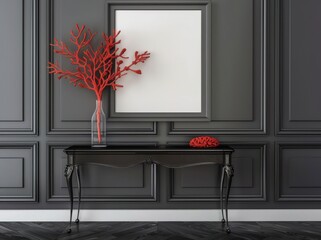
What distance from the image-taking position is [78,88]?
271 centimetres

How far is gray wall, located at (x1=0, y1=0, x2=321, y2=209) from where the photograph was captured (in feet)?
8.84

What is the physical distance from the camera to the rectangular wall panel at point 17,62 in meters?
2.69

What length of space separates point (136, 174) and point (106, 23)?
117cm

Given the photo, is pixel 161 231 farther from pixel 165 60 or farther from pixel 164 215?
pixel 165 60

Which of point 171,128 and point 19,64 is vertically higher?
point 19,64

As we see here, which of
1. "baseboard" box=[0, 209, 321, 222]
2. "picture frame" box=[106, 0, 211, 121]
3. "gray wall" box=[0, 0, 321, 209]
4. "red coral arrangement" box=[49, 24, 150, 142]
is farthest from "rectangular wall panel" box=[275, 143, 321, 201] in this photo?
"red coral arrangement" box=[49, 24, 150, 142]

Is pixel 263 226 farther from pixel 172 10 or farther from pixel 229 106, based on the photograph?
pixel 172 10

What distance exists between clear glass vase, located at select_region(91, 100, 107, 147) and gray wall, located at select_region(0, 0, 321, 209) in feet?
0.44

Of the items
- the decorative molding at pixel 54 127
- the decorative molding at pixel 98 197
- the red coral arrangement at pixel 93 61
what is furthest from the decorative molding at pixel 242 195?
the red coral arrangement at pixel 93 61

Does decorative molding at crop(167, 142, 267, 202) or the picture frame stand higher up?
the picture frame

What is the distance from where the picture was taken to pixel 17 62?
2699 mm

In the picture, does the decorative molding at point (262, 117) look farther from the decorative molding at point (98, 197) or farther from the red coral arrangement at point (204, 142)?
the decorative molding at point (98, 197)

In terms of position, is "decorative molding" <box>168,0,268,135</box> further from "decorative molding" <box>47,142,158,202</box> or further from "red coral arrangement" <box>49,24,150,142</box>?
"red coral arrangement" <box>49,24,150,142</box>

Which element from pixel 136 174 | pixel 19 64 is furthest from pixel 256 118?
pixel 19 64
